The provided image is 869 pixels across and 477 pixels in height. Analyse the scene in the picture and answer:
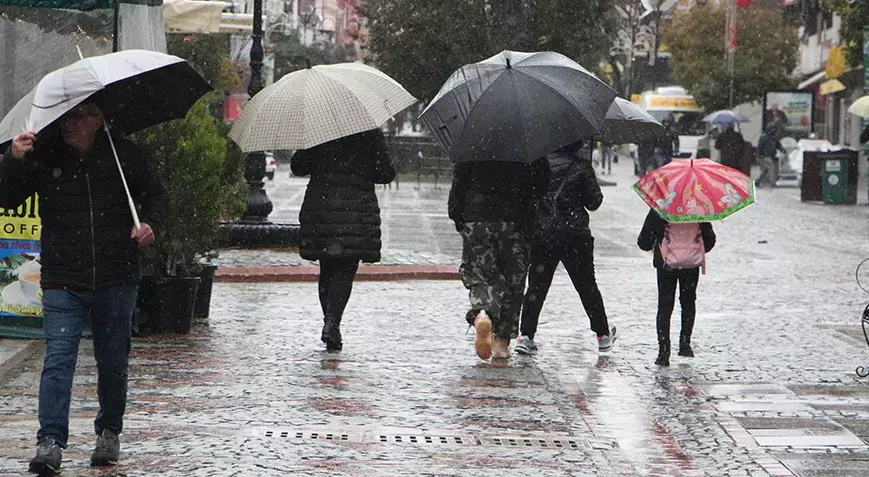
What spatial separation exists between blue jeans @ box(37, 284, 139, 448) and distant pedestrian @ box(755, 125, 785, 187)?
3726 cm

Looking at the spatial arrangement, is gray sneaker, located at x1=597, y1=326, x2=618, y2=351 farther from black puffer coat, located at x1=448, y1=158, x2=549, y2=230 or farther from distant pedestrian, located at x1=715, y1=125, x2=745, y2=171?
distant pedestrian, located at x1=715, y1=125, x2=745, y2=171

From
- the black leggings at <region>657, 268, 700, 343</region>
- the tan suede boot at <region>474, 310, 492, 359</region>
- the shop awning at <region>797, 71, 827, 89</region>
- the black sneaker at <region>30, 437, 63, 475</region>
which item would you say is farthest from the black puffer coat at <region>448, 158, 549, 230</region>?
the shop awning at <region>797, 71, 827, 89</region>

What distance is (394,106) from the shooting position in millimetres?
10977

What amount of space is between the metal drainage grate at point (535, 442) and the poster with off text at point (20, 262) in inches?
159

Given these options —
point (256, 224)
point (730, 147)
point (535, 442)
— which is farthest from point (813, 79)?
point (535, 442)

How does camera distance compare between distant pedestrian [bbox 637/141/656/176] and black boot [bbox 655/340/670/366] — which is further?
distant pedestrian [bbox 637/141/656/176]

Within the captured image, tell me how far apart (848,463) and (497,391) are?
2529mm

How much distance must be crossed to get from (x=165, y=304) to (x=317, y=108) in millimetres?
1884

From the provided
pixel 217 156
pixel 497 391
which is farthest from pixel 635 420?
pixel 217 156

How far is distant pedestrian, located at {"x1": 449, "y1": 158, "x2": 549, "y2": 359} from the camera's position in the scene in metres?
10.5

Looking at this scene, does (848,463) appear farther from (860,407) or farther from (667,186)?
(667,186)

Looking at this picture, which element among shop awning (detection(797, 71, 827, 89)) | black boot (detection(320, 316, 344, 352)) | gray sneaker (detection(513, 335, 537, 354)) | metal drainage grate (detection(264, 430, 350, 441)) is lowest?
metal drainage grate (detection(264, 430, 350, 441))

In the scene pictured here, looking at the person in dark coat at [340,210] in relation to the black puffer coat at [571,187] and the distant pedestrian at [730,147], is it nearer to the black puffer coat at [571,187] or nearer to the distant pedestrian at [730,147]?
the black puffer coat at [571,187]

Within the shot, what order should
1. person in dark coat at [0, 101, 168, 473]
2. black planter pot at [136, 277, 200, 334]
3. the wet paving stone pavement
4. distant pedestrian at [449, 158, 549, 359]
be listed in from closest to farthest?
person in dark coat at [0, 101, 168, 473]
the wet paving stone pavement
distant pedestrian at [449, 158, 549, 359]
black planter pot at [136, 277, 200, 334]
